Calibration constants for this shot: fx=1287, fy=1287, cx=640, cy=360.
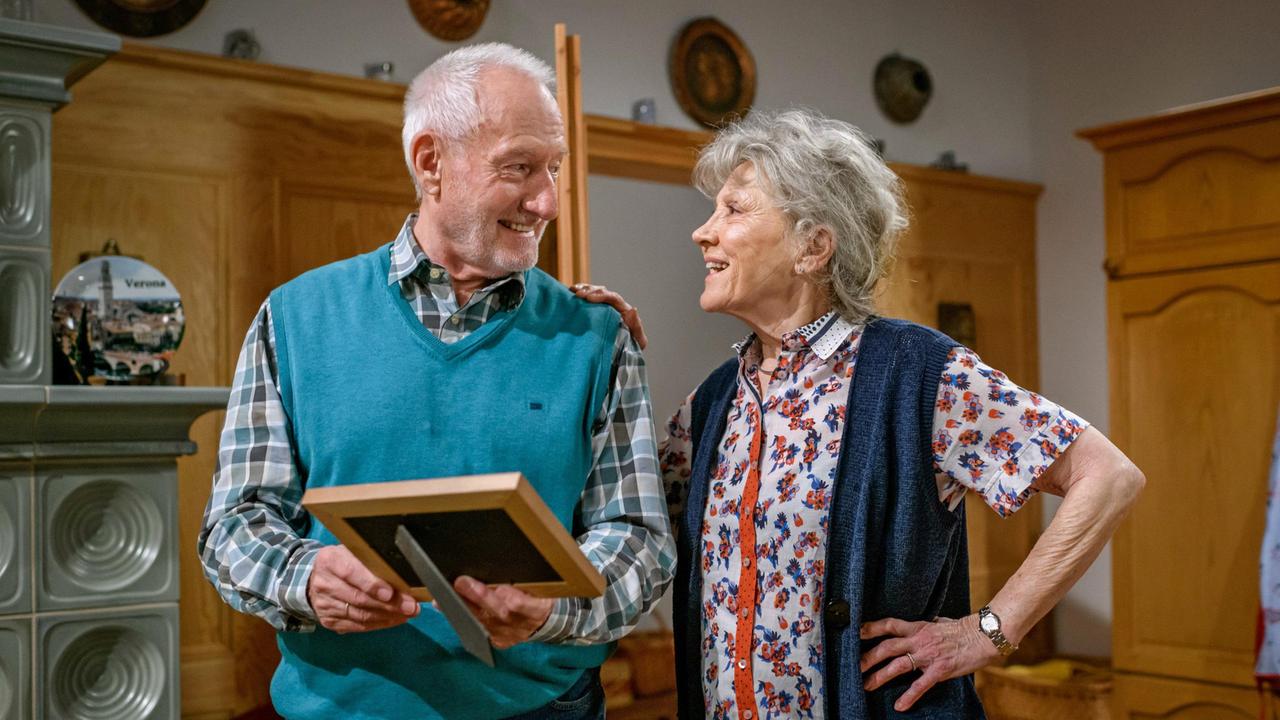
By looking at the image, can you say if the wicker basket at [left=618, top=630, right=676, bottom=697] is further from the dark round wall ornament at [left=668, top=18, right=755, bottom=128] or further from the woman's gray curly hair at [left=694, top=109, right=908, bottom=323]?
the woman's gray curly hair at [left=694, top=109, right=908, bottom=323]

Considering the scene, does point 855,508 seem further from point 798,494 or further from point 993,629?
point 993,629

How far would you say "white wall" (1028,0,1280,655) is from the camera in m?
5.45

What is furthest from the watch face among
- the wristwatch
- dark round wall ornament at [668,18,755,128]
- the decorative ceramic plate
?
dark round wall ornament at [668,18,755,128]

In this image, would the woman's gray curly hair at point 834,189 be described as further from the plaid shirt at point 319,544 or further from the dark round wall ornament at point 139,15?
the dark round wall ornament at point 139,15

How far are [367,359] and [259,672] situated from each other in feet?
8.16

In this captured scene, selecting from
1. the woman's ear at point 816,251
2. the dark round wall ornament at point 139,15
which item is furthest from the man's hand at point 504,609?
the dark round wall ornament at point 139,15

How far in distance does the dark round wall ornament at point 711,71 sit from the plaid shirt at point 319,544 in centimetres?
338

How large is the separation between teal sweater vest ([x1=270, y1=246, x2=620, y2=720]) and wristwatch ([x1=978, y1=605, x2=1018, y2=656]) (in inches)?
21.2

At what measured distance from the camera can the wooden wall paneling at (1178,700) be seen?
14.4 feet

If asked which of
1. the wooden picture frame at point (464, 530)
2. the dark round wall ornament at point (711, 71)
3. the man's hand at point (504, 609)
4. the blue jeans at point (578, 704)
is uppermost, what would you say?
the dark round wall ornament at point (711, 71)

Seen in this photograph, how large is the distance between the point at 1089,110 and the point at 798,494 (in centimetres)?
471

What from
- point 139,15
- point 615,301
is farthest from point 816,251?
point 139,15

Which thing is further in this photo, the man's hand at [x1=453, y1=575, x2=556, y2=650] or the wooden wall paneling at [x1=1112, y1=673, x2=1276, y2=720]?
the wooden wall paneling at [x1=1112, y1=673, x2=1276, y2=720]

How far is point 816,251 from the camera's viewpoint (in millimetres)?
1964
